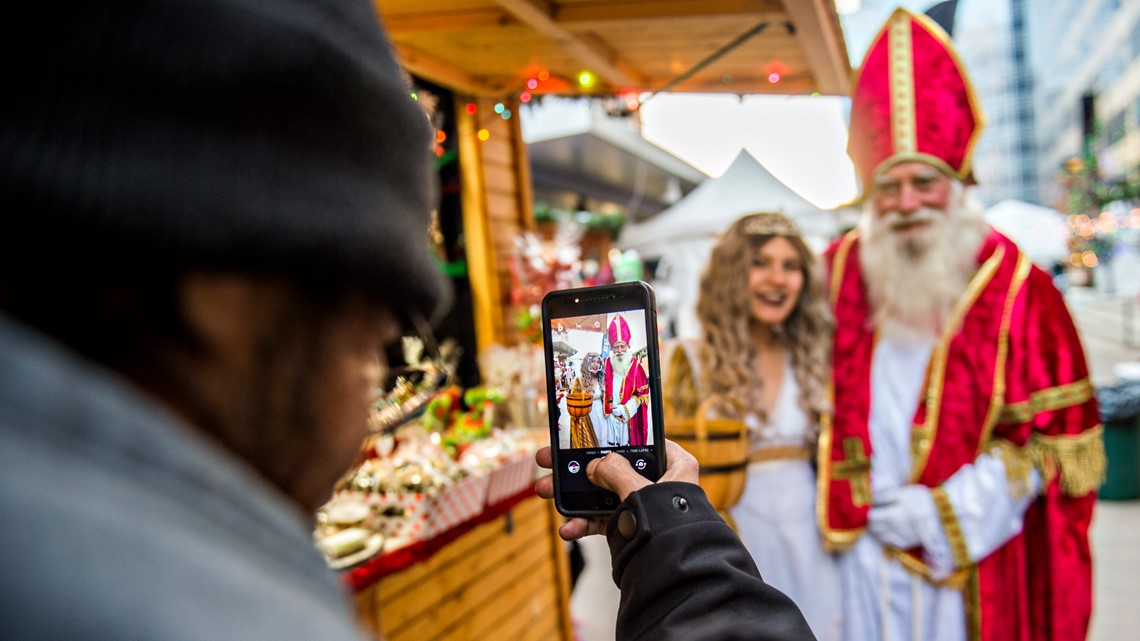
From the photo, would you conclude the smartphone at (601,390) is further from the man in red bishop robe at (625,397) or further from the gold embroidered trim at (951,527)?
the gold embroidered trim at (951,527)

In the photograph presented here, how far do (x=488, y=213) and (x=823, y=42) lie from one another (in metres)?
1.68

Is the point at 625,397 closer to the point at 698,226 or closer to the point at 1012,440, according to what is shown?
the point at 1012,440

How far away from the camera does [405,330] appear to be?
1.88 feet

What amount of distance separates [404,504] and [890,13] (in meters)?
2.23

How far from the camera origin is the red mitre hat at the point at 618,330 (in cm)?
97

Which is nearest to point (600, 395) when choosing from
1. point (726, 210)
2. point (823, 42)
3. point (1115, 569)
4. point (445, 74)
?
point (823, 42)

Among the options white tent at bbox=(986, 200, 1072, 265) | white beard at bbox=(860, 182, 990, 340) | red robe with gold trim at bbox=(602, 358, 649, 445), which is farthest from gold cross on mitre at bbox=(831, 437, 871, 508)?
white tent at bbox=(986, 200, 1072, 265)

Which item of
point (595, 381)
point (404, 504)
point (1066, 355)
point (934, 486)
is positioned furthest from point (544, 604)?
point (595, 381)

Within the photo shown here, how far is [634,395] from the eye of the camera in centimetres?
93

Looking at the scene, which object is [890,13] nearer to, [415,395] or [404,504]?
[415,395]

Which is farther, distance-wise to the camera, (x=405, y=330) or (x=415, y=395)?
(x=415, y=395)

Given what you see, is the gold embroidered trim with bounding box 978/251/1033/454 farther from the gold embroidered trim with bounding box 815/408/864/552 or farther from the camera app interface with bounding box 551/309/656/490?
the camera app interface with bounding box 551/309/656/490

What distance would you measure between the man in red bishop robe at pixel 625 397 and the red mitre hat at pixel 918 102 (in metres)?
1.65

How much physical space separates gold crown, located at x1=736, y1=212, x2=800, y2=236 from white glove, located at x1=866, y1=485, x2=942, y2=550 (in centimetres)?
84
